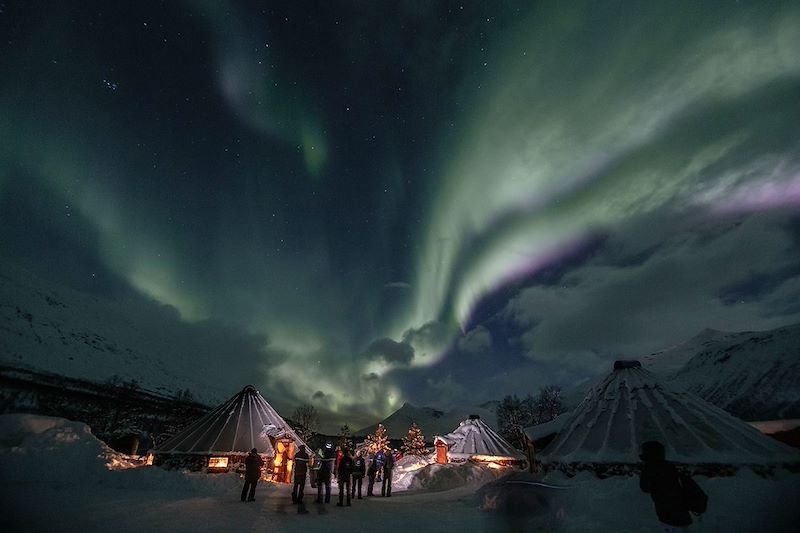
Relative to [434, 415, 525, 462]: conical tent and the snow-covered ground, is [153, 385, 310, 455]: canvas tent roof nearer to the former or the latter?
the snow-covered ground

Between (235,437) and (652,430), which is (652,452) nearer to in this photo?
(652,430)

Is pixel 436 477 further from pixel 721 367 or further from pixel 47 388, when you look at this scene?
pixel 721 367

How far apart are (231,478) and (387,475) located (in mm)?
6535

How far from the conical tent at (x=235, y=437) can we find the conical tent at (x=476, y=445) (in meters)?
15.0

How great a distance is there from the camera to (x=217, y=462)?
21.3 metres

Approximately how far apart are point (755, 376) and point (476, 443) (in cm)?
4416

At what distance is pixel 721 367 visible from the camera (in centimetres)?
5925

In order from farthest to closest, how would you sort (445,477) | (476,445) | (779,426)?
(476,445) → (445,477) → (779,426)

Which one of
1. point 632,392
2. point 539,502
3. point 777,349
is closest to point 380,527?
point 539,502

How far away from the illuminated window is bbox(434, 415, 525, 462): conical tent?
1788 centimetres

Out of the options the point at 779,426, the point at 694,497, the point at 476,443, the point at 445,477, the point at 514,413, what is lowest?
the point at 445,477

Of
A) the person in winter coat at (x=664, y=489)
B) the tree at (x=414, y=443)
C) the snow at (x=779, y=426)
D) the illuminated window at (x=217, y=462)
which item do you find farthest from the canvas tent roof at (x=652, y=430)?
the tree at (x=414, y=443)

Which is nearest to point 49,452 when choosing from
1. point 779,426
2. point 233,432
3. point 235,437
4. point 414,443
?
point 235,437

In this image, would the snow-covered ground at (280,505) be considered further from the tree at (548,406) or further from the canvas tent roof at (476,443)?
the tree at (548,406)
